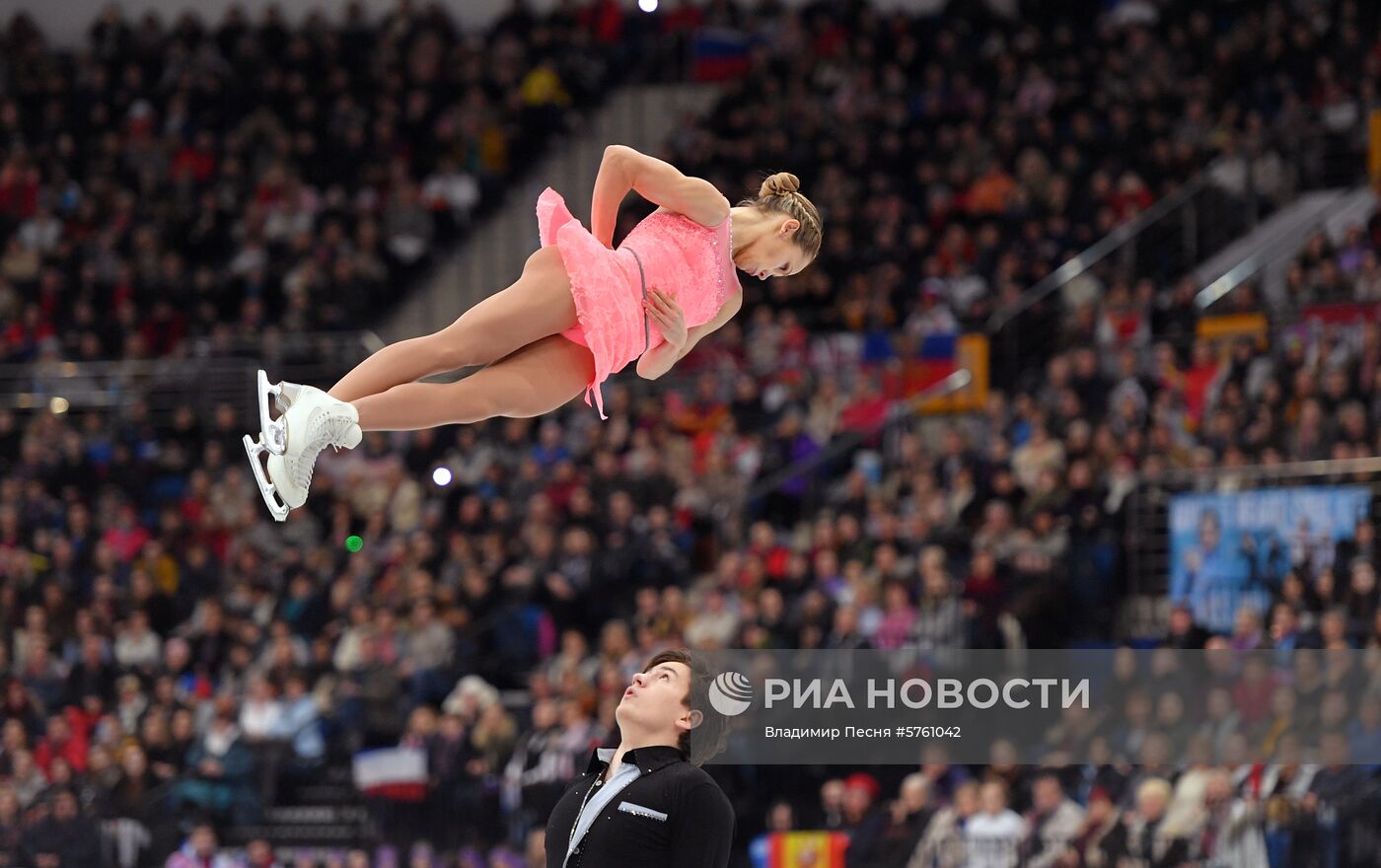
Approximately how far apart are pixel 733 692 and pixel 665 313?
110 inches

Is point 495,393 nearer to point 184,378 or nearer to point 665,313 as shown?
point 665,313

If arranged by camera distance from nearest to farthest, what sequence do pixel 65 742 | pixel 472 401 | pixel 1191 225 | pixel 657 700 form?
pixel 657 700, pixel 472 401, pixel 65 742, pixel 1191 225

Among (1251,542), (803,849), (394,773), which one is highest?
(1251,542)

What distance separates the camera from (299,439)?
14.6 ft

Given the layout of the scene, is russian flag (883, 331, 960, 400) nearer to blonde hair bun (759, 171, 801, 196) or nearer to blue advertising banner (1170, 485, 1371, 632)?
blue advertising banner (1170, 485, 1371, 632)

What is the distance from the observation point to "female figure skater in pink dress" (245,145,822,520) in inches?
180

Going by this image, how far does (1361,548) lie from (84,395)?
8.52 meters

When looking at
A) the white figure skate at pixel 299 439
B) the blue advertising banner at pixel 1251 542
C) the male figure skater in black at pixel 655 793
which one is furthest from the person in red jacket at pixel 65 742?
the male figure skater in black at pixel 655 793

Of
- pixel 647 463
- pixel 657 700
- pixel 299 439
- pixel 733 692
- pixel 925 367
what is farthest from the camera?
pixel 925 367

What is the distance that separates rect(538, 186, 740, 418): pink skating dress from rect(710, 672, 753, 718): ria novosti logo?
237 cm

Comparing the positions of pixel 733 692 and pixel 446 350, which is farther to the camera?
pixel 733 692

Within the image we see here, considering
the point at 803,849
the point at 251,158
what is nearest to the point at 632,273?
the point at 803,849

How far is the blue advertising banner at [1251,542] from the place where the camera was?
370 inches

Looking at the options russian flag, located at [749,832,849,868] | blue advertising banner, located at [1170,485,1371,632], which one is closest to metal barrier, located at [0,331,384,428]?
russian flag, located at [749,832,849,868]
